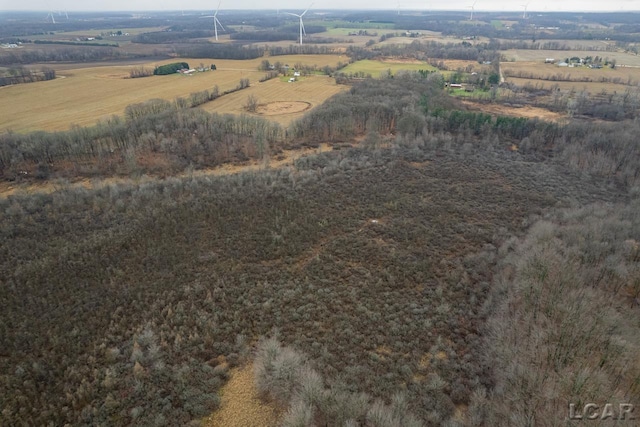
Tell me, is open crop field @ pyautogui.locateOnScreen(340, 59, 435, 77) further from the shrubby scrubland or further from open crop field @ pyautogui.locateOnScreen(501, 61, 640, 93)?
the shrubby scrubland

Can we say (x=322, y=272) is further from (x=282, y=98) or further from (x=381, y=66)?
(x=381, y=66)

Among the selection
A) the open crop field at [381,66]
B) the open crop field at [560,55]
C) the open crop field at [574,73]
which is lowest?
the open crop field at [574,73]

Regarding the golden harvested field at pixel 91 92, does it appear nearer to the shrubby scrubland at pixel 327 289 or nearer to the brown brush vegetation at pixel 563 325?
the shrubby scrubland at pixel 327 289

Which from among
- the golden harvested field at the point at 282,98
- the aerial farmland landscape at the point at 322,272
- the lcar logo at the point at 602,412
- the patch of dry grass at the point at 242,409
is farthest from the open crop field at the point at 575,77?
the patch of dry grass at the point at 242,409

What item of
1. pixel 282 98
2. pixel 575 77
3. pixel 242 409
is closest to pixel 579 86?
pixel 575 77

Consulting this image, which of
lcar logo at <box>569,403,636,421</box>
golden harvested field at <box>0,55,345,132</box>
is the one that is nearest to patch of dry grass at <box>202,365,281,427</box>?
lcar logo at <box>569,403,636,421</box>

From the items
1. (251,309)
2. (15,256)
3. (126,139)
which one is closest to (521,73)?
(126,139)
